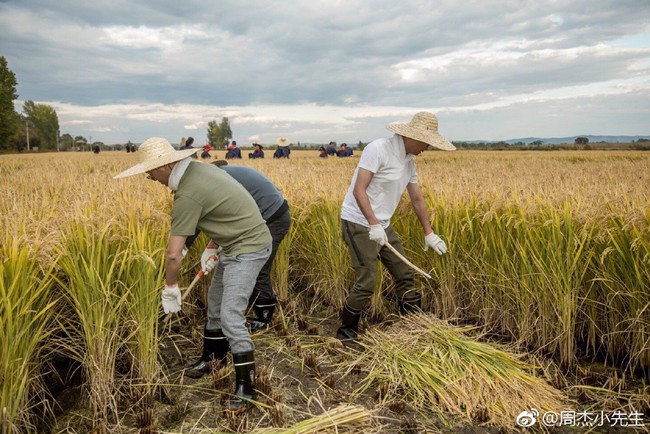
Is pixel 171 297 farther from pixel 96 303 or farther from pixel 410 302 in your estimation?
pixel 410 302

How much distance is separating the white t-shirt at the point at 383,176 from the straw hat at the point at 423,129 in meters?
0.11

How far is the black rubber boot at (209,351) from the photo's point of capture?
310 centimetres

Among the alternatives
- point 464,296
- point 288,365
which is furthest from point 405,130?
point 288,365

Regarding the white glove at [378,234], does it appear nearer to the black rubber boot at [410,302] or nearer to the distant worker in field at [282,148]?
the black rubber boot at [410,302]

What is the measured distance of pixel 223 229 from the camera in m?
2.73

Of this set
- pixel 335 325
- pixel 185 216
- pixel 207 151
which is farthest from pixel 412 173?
pixel 207 151

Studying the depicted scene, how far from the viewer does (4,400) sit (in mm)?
2100

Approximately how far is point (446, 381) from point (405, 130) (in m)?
1.90

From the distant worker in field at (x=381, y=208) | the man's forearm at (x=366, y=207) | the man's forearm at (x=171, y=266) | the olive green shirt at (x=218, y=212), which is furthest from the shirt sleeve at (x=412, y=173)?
the man's forearm at (x=171, y=266)

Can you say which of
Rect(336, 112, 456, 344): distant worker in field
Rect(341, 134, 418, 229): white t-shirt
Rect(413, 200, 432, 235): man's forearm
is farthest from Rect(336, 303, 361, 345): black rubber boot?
Rect(413, 200, 432, 235): man's forearm

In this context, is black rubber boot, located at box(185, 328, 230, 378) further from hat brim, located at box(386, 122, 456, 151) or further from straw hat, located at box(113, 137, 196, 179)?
hat brim, located at box(386, 122, 456, 151)

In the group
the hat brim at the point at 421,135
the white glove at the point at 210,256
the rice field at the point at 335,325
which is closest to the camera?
the rice field at the point at 335,325

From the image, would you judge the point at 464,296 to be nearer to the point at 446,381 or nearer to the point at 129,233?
the point at 446,381

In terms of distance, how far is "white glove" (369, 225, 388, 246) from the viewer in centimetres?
338
